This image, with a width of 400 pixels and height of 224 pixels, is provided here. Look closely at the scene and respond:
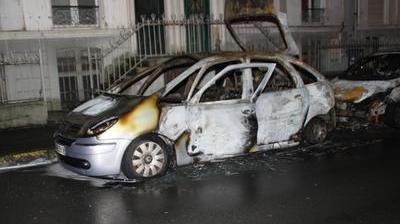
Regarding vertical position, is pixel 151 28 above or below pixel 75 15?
below

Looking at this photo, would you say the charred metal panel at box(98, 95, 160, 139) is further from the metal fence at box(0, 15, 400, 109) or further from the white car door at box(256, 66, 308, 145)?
the metal fence at box(0, 15, 400, 109)

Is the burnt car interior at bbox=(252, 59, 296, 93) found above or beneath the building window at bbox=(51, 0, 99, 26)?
beneath

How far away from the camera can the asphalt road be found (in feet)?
16.7

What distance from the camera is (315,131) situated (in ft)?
26.9

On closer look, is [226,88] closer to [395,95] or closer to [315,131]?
[315,131]

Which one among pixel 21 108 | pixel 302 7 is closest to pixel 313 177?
pixel 21 108

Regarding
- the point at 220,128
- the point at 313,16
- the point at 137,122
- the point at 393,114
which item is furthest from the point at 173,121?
the point at 313,16

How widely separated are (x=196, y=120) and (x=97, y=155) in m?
1.49

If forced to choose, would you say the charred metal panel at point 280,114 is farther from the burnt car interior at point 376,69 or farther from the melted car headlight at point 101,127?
the burnt car interior at point 376,69

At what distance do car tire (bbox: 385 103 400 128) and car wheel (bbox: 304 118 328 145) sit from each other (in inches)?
64.0

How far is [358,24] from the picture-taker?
766 inches

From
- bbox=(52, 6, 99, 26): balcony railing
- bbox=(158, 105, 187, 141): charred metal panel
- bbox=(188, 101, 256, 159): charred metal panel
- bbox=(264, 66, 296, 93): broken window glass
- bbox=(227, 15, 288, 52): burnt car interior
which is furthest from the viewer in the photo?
bbox=(227, 15, 288, 52): burnt car interior

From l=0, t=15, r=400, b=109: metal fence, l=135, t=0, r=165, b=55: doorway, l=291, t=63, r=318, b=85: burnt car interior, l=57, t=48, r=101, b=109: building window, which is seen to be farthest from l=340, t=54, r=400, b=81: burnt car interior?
l=57, t=48, r=101, b=109: building window

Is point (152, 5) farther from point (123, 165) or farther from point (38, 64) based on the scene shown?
point (123, 165)
